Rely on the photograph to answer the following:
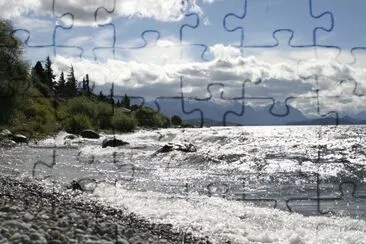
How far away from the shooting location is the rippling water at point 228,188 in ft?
48.4

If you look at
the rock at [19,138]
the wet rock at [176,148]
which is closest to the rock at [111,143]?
the rock at [19,138]

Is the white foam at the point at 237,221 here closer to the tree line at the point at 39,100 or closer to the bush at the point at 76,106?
the tree line at the point at 39,100

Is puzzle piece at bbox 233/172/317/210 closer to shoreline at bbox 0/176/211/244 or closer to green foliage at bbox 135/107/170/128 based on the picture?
shoreline at bbox 0/176/211/244

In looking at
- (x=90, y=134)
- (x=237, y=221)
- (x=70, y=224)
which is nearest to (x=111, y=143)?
(x=90, y=134)

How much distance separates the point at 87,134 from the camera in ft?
181

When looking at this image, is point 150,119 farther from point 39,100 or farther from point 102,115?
point 39,100

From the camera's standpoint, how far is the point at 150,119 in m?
83.9

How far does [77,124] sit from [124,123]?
14.8m

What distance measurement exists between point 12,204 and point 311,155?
99.0 feet

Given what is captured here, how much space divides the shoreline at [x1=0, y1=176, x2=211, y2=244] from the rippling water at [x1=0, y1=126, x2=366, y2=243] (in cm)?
107

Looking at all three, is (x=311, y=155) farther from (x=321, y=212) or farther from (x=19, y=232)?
(x=19, y=232)

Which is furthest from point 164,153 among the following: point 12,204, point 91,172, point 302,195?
point 12,204

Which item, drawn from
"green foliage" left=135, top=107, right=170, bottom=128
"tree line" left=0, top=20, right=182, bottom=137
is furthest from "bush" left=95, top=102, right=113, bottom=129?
"green foliage" left=135, top=107, right=170, bottom=128

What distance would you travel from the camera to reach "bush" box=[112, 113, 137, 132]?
72200 millimetres
